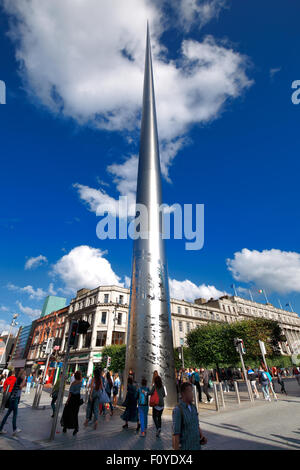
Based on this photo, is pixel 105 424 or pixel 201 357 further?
pixel 201 357

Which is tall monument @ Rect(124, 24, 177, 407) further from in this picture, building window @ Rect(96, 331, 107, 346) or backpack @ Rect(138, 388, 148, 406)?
building window @ Rect(96, 331, 107, 346)

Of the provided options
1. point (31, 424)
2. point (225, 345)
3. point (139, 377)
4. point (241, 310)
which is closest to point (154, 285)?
point (139, 377)

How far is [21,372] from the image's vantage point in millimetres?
7648

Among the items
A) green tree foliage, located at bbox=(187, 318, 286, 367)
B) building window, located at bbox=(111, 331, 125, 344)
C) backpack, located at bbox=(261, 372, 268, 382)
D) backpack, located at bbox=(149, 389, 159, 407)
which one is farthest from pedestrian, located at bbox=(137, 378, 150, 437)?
building window, located at bbox=(111, 331, 125, 344)

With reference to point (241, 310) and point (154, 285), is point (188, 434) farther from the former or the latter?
point (241, 310)

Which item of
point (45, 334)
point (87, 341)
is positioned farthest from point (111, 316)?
point (45, 334)

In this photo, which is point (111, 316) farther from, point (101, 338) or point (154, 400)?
point (154, 400)

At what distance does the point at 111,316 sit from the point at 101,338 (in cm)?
404

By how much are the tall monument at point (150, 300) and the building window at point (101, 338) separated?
111 feet

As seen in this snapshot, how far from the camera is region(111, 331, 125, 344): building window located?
42.6 metres

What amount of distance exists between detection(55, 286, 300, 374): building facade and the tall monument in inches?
938

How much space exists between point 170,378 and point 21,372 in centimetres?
634

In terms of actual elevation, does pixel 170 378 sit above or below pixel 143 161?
below

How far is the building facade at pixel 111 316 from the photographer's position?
4250cm
